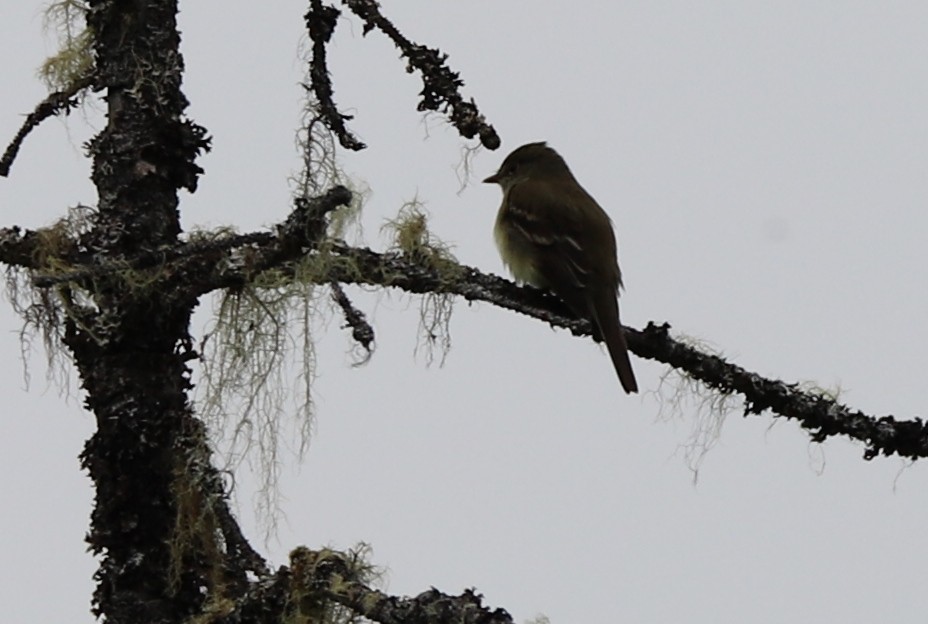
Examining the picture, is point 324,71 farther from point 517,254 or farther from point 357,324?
point 517,254

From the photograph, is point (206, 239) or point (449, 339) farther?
point (449, 339)

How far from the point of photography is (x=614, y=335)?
5.61m

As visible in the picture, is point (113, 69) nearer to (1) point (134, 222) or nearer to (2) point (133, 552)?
(1) point (134, 222)

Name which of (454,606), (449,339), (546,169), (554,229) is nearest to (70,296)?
(449,339)

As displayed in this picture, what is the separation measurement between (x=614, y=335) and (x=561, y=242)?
1.75 m

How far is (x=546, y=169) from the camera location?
849 cm

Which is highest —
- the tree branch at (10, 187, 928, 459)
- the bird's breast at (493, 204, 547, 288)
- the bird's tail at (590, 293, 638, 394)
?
the bird's breast at (493, 204, 547, 288)

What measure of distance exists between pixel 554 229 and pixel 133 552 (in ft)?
11.0

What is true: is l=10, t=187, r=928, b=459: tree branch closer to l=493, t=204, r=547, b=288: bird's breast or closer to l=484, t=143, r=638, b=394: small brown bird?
l=484, t=143, r=638, b=394: small brown bird

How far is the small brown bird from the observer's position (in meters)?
6.72

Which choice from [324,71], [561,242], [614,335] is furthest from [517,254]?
[324,71]

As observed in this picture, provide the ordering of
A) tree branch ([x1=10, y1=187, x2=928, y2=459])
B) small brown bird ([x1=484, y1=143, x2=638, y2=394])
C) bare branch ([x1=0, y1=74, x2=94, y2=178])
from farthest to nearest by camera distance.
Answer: small brown bird ([x1=484, y1=143, x2=638, y2=394]), bare branch ([x1=0, y1=74, x2=94, y2=178]), tree branch ([x1=10, y1=187, x2=928, y2=459])

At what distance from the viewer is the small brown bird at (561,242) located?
6.72 metres

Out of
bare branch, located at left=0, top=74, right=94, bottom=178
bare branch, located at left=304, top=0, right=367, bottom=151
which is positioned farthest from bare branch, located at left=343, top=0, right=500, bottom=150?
bare branch, located at left=0, top=74, right=94, bottom=178
